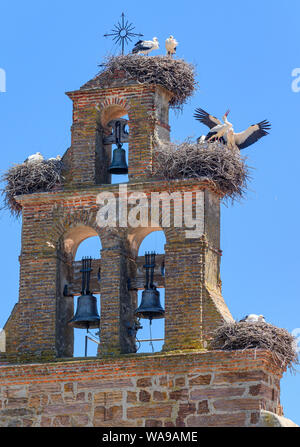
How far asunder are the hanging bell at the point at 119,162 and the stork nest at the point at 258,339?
10.4 feet

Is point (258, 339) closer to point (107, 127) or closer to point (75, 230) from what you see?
point (75, 230)

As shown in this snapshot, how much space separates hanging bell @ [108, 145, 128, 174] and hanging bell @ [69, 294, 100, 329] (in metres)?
1.93

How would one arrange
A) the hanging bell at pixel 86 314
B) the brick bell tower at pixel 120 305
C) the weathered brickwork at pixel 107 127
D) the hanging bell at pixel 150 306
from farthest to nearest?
the weathered brickwork at pixel 107 127, the hanging bell at pixel 86 314, the hanging bell at pixel 150 306, the brick bell tower at pixel 120 305

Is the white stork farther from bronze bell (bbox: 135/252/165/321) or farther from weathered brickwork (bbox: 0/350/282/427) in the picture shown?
weathered brickwork (bbox: 0/350/282/427)

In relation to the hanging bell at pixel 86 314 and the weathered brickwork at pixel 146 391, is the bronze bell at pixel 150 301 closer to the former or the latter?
the hanging bell at pixel 86 314

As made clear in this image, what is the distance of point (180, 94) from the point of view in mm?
28984

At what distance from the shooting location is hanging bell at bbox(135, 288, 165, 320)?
1094 inches

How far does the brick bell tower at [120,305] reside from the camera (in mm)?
26766

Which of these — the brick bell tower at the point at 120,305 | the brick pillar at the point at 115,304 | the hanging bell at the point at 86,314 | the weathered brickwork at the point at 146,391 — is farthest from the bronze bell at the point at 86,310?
the weathered brickwork at the point at 146,391

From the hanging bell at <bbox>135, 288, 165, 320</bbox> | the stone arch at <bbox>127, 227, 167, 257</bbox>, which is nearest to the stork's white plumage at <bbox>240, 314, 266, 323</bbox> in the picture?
the hanging bell at <bbox>135, 288, 165, 320</bbox>

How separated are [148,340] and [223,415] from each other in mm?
1882

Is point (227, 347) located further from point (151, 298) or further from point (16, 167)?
point (16, 167)

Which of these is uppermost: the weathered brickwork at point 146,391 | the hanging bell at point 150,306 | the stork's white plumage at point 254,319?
the hanging bell at point 150,306

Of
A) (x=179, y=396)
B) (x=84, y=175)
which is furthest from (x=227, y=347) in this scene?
(x=84, y=175)
